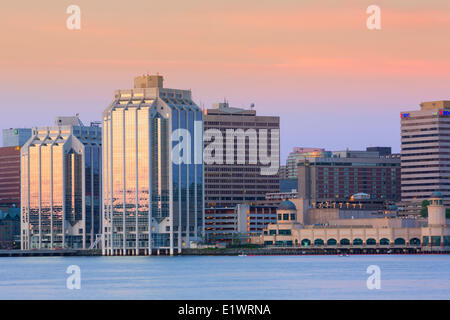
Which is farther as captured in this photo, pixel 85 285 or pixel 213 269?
pixel 213 269

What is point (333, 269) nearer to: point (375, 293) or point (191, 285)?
point (191, 285)

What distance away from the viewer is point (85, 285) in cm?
13038
